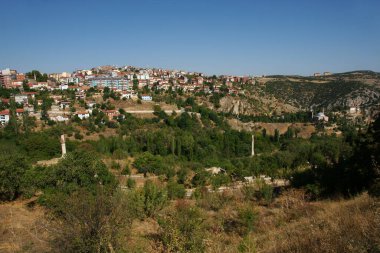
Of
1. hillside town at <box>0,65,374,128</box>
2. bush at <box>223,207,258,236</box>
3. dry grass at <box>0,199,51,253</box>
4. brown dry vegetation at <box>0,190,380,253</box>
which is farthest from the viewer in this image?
hillside town at <box>0,65,374,128</box>

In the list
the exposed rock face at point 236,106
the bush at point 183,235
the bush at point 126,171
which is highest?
the bush at point 183,235

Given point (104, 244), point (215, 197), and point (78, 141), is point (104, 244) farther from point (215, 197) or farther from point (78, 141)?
point (78, 141)

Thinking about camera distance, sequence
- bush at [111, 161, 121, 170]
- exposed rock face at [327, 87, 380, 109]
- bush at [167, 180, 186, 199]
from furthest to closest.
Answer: exposed rock face at [327, 87, 380, 109] → bush at [111, 161, 121, 170] → bush at [167, 180, 186, 199]

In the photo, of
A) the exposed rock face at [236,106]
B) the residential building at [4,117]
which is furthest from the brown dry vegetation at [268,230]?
the exposed rock face at [236,106]

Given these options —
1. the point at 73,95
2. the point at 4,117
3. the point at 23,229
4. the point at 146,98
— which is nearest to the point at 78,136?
the point at 4,117

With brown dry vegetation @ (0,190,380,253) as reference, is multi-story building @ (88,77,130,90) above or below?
above

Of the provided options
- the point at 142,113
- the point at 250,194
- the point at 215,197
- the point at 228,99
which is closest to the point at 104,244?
the point at 215,197

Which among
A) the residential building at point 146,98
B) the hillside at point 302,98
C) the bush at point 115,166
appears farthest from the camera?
the hillside at point 302,98

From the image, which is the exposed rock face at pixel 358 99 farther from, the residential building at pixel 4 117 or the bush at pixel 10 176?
the bush at pixel 10 176

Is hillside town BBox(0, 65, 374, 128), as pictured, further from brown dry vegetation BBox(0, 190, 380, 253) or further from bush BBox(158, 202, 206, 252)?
bush BBox(158, 202, 206, 252)

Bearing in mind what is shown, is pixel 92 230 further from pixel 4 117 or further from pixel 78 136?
pixel 4 117

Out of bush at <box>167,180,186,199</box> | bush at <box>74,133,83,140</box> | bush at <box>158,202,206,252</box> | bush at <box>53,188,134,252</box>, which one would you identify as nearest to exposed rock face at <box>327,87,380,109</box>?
bush at <box>74,133,83,140</box>

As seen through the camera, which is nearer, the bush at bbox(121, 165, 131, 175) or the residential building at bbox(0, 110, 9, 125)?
the bush at bbox(121, 165, 131, 175)

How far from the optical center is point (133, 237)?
729cm
